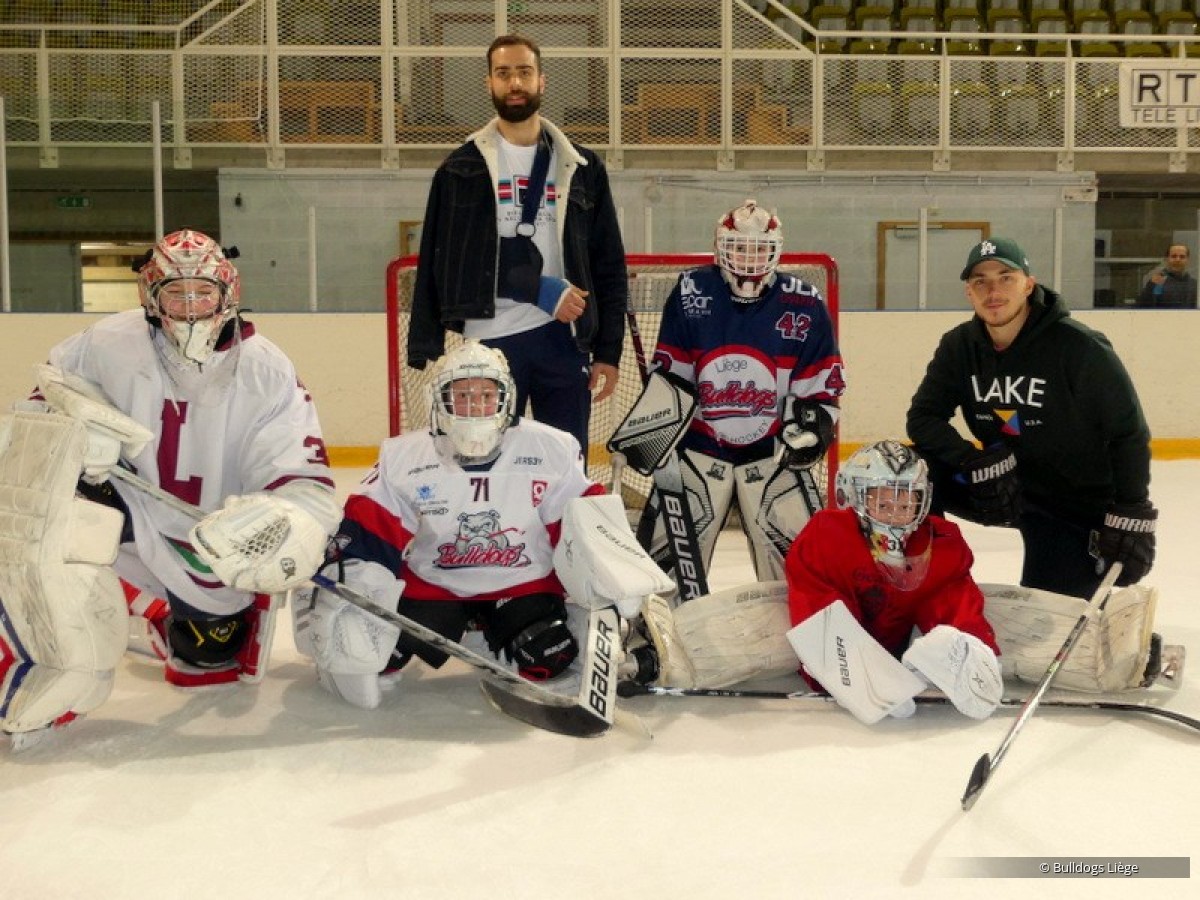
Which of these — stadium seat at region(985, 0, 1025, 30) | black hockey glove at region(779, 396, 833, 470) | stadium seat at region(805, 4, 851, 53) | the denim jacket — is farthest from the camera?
stadium seat at region(985, 0, 1025, 30)

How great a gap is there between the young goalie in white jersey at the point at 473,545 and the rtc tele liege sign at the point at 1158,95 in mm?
5746

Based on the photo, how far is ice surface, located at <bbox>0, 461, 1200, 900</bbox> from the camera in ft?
5.61

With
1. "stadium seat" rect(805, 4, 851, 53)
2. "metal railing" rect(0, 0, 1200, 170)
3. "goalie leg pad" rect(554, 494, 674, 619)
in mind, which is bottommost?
"goalie leg pad" rect(554, 494, 674, 619)

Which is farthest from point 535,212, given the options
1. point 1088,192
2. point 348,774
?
point 1088,192

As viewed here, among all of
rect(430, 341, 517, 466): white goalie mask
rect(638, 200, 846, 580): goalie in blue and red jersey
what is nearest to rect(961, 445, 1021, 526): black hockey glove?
rect(638, 200, 846, 580): goalie in blue and red jersey

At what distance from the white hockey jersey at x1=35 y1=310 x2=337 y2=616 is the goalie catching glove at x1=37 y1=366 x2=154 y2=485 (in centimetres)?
18

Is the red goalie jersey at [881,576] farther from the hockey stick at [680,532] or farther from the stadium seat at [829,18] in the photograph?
the stadium seat at [829,18]

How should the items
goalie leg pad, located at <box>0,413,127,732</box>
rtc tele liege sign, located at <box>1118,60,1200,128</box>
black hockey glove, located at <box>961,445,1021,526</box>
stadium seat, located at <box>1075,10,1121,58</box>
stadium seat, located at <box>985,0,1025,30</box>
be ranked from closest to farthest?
goalie leg pad, located at <box>0,413,127,732</box>, black hockey glove, located at <box>961,445,1021,526</box>, rtc tele liege sign, located at <box>1118,60,1200,128</box>, stadium seat, located at <box>985,0,1025,30</box>, stadium seat, located at <box>1075,10,1121,58</box>

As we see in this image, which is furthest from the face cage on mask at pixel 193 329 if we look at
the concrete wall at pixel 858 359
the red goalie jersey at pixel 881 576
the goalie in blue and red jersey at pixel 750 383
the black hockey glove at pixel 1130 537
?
the concrete wall at pixel 858 359

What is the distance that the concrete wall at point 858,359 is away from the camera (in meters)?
5.79

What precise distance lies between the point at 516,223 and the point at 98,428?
45.4 inches

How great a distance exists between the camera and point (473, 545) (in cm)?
258

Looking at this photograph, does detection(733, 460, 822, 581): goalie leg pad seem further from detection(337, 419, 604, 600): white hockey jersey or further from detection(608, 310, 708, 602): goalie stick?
detection(337, 419, 604, 600): white hockey jersey

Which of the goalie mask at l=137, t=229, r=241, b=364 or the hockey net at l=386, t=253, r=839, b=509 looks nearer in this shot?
the goalie mask at l=137, t=229, r=241, b=364
